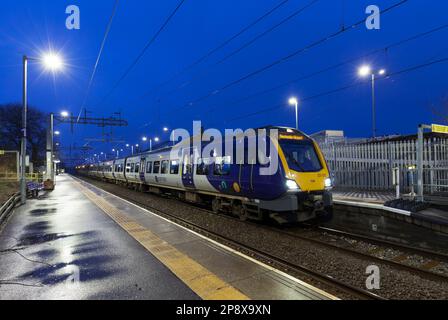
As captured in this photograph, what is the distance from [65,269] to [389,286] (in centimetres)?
535

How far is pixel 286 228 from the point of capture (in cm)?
887

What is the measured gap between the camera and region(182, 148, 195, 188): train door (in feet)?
42.0

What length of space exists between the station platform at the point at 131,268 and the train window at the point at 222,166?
8.39 feet

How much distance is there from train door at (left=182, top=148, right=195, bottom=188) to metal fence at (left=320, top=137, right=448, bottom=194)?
751 cm

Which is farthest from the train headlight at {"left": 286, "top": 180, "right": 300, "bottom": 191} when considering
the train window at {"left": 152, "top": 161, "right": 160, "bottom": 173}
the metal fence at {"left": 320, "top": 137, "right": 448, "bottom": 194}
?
the train window at {"left": 152, "top": 161, "right": 160, "bottom": 173}

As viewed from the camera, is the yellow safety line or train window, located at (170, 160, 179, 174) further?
train window, located at (170, 160, 179, 174)

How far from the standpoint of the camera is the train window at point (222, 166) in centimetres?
1002

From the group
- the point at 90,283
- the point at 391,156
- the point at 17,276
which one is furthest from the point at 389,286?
the point at 391,156

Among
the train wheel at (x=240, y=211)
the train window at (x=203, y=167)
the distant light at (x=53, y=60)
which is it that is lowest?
the train wheel at (x=240, y=211)

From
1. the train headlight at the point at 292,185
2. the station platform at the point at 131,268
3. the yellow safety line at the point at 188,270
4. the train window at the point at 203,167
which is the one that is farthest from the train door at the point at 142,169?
the train headlight at the point at 292,185

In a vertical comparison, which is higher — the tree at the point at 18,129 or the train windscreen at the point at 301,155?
the tree at the point at 18,129

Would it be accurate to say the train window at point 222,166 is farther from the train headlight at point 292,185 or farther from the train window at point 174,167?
the train window at point 174,167

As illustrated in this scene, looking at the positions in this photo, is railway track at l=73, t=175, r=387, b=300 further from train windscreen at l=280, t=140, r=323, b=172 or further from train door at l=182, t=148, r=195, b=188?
train door at l=182, t=148, r=195, b=188
